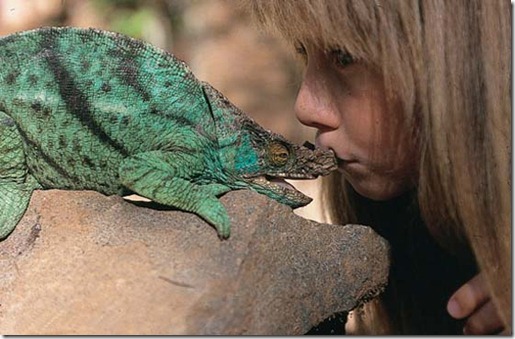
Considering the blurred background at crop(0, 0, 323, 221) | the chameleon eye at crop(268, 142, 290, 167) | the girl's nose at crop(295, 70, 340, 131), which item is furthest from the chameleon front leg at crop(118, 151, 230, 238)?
the blurred background at crop(0, 0, 323, 221)

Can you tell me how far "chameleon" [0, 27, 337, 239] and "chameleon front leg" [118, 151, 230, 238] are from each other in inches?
0.5

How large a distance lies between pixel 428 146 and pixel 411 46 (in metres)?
0.17

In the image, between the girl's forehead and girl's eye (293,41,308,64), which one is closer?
the girl's forehead

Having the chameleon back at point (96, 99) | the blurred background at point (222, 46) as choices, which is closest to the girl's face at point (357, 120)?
the chameleon back at point (96, 99)

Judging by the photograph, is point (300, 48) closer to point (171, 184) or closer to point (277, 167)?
point (277, 167)

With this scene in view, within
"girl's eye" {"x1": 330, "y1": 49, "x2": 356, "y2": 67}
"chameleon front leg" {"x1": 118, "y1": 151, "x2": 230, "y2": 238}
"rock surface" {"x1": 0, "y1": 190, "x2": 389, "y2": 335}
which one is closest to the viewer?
"rock surface" {"x1": 0, "y1": 190, "x2": 389, "y2": 335}

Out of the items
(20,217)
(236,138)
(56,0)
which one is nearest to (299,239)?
(236,138)

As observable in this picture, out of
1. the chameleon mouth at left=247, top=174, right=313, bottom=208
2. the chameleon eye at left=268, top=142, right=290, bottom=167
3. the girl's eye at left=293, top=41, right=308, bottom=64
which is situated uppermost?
the girl's eye at left=293, top=41, right=308, bottom=64

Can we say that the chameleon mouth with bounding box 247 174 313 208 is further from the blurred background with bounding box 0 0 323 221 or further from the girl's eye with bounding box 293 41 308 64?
the blurred background with bounding box 0 0 323 221

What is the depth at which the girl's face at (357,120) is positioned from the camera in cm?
155

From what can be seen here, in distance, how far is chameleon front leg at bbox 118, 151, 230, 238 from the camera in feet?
4.65

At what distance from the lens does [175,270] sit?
Answer: 1.34m

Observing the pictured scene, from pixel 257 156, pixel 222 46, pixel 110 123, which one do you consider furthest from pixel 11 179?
pixel 222 46

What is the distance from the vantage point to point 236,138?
1.55 meters
